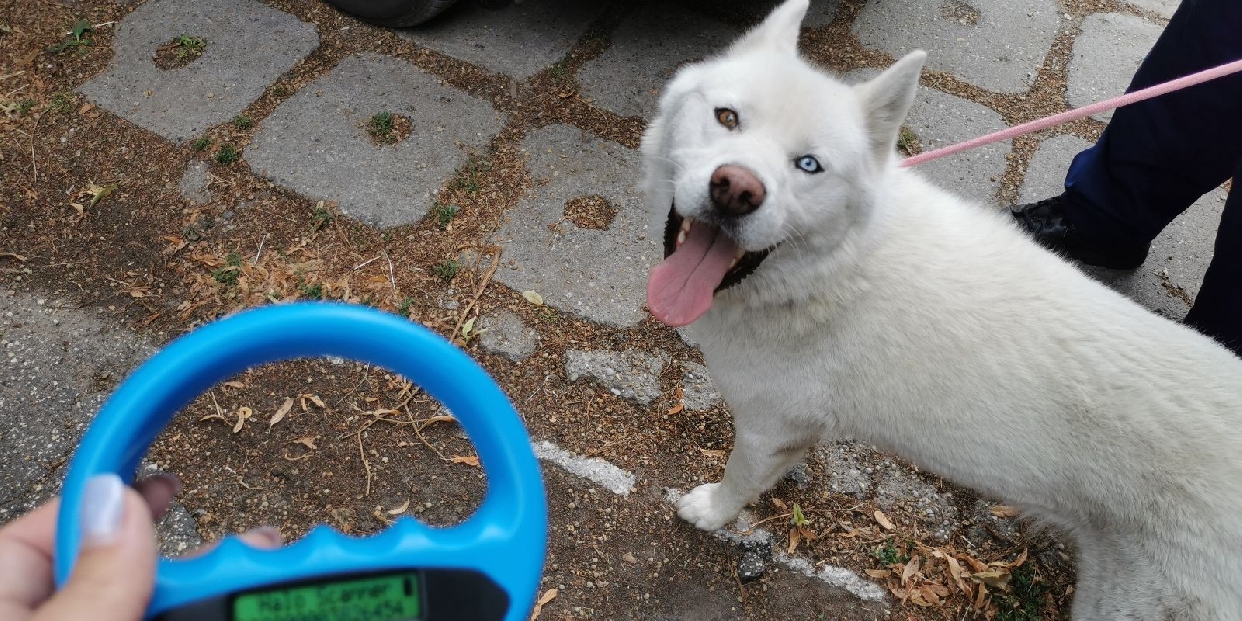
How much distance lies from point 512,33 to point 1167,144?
3091 mm

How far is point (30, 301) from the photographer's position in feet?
9.60

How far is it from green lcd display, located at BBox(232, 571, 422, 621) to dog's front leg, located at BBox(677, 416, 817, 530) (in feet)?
4.79

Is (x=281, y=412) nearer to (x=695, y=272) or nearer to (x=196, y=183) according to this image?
(x=196, y=183)

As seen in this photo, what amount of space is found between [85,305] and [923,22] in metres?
4.48

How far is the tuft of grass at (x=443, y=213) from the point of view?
328 cm

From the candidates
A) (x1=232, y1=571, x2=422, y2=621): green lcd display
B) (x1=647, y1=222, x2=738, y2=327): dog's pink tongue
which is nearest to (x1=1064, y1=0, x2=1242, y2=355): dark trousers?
(x1=647, y1=222, x2=738, y2=327): dog's pink tongue

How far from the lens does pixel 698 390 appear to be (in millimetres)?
2947

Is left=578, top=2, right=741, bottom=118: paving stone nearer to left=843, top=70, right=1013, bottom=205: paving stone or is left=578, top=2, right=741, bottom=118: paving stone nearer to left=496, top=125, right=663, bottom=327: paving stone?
left=496, top=125, right=663, bottom=327: paving stone

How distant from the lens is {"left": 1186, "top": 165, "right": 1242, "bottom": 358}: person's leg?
256 cm

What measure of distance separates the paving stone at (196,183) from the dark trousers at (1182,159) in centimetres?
388

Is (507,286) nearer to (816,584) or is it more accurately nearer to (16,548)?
(816,584)

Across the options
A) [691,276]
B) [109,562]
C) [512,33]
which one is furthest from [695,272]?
[512,33]

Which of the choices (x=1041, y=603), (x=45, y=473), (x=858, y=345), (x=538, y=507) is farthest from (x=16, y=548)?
(x=1041, y=603)

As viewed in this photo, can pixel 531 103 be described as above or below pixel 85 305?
above
